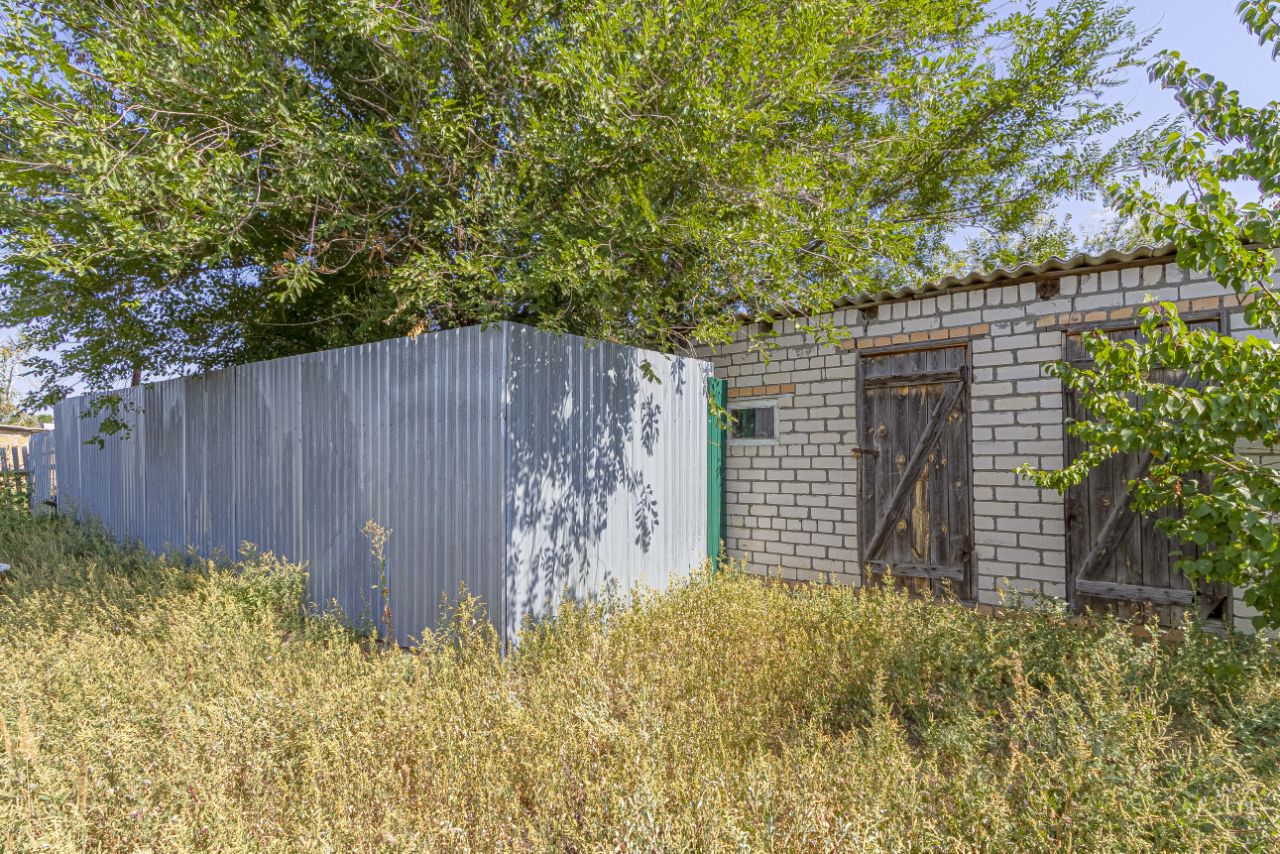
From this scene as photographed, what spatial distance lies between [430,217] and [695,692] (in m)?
4.44

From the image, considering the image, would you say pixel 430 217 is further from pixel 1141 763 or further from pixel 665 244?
pixel 1141 763

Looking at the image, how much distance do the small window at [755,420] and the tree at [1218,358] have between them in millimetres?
3123

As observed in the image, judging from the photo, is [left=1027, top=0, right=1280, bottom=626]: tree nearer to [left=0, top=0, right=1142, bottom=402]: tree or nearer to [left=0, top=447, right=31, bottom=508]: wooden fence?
[left=0, top=0, right=1142, bottom=402]: tree

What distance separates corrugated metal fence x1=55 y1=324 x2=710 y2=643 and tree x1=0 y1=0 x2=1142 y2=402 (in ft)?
1.75

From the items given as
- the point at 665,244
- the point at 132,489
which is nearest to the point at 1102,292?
the point at 665,244

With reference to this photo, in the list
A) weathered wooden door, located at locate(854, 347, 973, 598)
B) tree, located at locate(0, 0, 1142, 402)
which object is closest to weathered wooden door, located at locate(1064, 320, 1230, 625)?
weathered wooden door, located at locate(854, 347, 973, 598)

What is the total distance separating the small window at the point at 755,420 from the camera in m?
6.73

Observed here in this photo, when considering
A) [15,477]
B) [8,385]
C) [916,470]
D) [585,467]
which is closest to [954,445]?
[916,470]

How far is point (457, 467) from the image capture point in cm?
470

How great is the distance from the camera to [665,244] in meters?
5.06

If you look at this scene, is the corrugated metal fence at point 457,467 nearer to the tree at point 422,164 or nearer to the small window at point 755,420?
the tree at point 422,164

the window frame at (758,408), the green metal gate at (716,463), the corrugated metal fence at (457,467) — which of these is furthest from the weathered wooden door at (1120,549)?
the corrugated metal fence at (457,467)

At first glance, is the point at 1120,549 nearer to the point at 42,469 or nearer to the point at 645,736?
the point at 645,736

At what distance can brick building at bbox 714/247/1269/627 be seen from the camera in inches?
192
